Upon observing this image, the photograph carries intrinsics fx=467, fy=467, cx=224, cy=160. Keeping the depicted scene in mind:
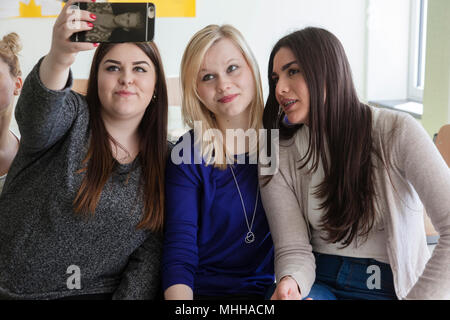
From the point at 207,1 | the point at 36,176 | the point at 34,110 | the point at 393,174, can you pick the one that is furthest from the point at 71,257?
the point at 207,1

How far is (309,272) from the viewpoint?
3.60 feet

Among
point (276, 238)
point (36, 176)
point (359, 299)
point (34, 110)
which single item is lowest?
point (359, 299)

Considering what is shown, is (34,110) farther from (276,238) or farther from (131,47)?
(276,238)

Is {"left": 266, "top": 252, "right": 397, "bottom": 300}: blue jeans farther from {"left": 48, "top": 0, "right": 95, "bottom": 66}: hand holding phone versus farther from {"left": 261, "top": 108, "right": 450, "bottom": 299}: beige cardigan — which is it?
{"left": 48, "top": 0, "right": 95, "bottom": 66}: hand holding phone

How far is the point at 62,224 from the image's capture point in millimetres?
1101

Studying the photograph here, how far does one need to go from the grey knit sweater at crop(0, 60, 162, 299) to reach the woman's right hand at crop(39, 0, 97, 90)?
0.18ft

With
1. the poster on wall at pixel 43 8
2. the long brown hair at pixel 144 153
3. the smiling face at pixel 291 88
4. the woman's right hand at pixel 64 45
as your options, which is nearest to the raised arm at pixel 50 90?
the woman's right hand at pixel 64 45

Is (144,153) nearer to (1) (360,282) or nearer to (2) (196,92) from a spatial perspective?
(2) (196,92)

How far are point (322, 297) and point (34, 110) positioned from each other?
0.78 metres

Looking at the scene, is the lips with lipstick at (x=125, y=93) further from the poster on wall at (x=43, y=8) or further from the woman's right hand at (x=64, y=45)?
the poster on wall at (x=43, y=8)

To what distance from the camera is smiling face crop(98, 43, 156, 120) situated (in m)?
1.16

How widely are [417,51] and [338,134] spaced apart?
2.99 metres

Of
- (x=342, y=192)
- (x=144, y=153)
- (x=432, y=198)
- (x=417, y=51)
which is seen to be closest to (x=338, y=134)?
(x=342, y=192)

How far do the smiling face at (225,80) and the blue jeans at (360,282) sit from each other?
1.57 feet
